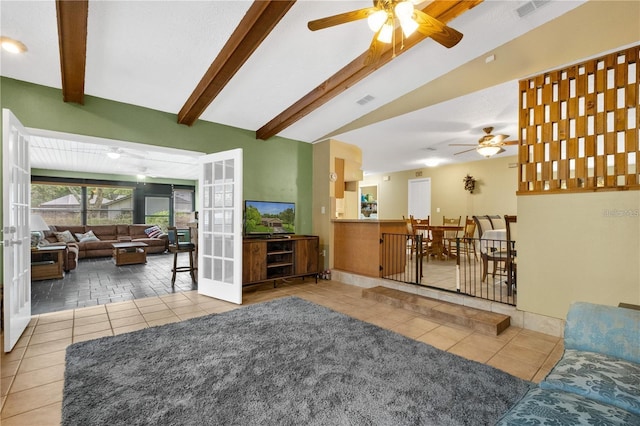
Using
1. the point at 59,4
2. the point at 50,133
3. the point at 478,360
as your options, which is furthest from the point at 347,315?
the point at 50,133

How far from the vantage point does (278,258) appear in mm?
4906

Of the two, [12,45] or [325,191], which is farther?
[325,191]

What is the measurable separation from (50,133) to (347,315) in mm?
4127

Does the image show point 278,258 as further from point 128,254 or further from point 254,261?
point 128,254

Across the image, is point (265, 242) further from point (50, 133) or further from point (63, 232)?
point (63, 232)

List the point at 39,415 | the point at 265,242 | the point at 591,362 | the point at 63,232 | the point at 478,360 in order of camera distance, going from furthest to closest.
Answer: the point at 63,232, the point at 265,242, the point at 478,360, the point at 39,415, the point at 591,362

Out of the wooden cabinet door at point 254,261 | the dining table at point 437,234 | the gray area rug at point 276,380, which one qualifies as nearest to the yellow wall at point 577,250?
the gray area rug at point 276,380

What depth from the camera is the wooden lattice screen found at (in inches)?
97.0

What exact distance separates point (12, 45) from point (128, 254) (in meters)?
5.17

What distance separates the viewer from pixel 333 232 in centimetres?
542

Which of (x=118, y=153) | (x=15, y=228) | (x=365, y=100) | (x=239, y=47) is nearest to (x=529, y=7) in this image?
(x=365, y=100)

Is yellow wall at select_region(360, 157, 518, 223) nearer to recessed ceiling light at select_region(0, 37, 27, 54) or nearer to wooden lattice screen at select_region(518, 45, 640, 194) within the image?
wooden lattice screen at select_region(518, 45, 640, 194)

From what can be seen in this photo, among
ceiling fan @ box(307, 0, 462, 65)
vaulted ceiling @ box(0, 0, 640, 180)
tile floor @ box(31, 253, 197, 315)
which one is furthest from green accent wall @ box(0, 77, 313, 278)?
ceiling fan @ box(307, 0, 462, 65)

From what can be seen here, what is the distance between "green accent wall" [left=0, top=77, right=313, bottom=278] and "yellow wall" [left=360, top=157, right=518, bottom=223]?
14.4ft
